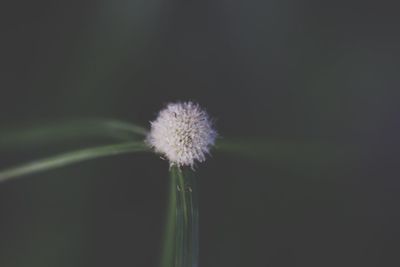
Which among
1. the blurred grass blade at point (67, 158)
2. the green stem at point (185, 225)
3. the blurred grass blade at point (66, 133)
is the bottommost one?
the green stem at point (185, 225)

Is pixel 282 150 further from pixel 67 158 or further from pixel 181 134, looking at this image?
pixel 67 158

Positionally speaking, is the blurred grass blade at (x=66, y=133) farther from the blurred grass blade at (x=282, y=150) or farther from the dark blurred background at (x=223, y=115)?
the blurred grass blade at (x=282, y=150)

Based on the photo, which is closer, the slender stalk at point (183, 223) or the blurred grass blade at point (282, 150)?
the slender stalk at point (183, 223)

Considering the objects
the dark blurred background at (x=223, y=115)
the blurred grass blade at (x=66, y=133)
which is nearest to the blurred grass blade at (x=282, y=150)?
the dark blurred background at (x=223, y=115)

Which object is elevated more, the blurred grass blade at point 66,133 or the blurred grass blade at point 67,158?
the blurred grass blade at point 66,133

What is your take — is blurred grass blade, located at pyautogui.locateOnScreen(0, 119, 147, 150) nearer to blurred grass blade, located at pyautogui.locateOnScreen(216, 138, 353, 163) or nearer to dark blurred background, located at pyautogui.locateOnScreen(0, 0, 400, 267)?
dark blurred background, located at pyautogui.locateOnScreen(0, 0, 400, 267)

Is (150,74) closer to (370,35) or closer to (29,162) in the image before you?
(29,162)
